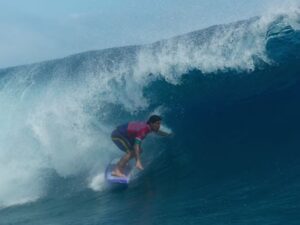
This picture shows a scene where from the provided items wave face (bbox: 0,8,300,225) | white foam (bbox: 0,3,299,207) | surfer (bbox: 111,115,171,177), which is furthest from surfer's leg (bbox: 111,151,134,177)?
white foam (bbox: 0,3,299,207)

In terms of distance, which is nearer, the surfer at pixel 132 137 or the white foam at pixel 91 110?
the surfer at pixel 132 137

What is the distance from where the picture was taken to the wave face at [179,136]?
762 centimetres

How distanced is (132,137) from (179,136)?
2.28 m

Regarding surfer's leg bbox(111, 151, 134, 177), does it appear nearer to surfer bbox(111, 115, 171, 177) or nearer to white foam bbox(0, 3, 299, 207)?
surfer bbox(111, 115, 171, 177)

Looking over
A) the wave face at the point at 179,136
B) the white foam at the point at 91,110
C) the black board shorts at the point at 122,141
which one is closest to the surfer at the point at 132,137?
the black board shorts at the point at 122,141

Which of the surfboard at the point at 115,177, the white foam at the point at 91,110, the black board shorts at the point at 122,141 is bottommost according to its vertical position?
the surfboard at the point at 115,177

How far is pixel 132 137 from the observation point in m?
9.38

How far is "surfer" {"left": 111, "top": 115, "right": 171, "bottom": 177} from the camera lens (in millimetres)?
9148

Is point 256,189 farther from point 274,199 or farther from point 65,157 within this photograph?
point 65,157

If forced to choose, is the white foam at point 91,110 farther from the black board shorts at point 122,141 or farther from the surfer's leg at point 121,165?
the black board shorts at point 122,141

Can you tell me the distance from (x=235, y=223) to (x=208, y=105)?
21.6 ft

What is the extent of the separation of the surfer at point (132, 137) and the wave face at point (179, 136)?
1.40 feet

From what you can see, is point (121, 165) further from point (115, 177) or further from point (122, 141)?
point (122, 141)

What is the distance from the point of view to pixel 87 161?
11.1 metres
